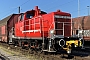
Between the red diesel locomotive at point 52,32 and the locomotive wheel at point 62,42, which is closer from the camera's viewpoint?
the locomotive wheel at point 62,42

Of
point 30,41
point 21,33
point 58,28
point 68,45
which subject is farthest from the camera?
point 21,33

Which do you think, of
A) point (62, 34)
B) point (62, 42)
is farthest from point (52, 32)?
point (62, 34)

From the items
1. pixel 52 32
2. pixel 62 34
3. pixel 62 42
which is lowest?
pixel 62 42

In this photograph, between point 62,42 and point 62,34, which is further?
point 62,34

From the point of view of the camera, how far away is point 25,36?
16.9 meters

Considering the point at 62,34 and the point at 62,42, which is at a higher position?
the point at 62,34

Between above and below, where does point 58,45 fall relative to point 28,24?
below

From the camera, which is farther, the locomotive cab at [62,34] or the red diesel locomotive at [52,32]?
the red diesel locomotive at [52,32]

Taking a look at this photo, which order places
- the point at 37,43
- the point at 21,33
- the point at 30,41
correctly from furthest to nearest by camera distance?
the point at 21,33
the point at 30,41
the point at 37,43

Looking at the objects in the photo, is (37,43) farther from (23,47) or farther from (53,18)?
(23,47)

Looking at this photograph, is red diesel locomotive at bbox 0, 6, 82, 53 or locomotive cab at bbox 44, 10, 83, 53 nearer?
locomotive cab at bbox 44, 10, 83, 53

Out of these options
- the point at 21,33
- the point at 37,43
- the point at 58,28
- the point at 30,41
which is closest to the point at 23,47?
the point at 21,33

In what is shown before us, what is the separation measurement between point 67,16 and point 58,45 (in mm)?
2178

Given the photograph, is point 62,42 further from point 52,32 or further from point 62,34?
point 62,34
